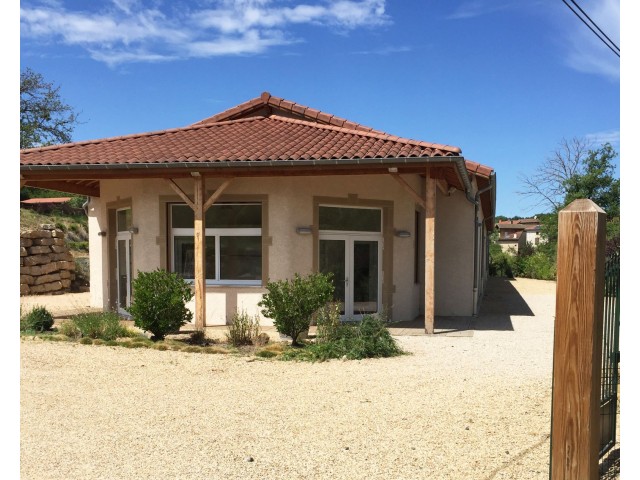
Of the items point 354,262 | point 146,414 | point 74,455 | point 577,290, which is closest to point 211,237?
point 354,262

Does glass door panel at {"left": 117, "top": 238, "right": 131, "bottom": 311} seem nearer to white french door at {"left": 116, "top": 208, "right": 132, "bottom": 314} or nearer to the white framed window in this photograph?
white french door at {"left": 116, "top": 208, "right": 132, "bottom": 314}

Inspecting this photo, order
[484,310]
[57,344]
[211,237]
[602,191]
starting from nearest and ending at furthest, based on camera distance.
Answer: [57,344] → [211,237] → [484,310] → [602,191]

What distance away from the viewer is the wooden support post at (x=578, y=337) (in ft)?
9.89

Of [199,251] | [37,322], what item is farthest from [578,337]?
[37,322]

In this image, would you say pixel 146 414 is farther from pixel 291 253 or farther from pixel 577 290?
pixel 291 253

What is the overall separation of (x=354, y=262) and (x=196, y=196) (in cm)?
342

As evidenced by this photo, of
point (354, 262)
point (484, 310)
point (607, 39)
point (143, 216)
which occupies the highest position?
point (607, 39)

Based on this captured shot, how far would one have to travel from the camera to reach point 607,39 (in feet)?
29.7

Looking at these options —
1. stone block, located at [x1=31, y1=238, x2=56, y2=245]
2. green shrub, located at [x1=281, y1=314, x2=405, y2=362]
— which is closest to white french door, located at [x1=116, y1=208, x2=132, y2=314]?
green shrub, located at [x1=281, y1=314, x2=405, y2=362]

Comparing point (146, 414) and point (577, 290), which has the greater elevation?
point (577, 290)

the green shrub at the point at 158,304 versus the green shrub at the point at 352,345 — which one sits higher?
the green shrub at the point at 158,304

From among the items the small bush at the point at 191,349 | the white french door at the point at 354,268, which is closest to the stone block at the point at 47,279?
the white french door at the point at 354,268

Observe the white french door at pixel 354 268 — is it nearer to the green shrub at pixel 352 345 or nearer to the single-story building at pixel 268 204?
Answer: the single-story building at pixel 268 204

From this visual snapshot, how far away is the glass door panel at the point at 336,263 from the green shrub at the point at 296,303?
240 centimetres
